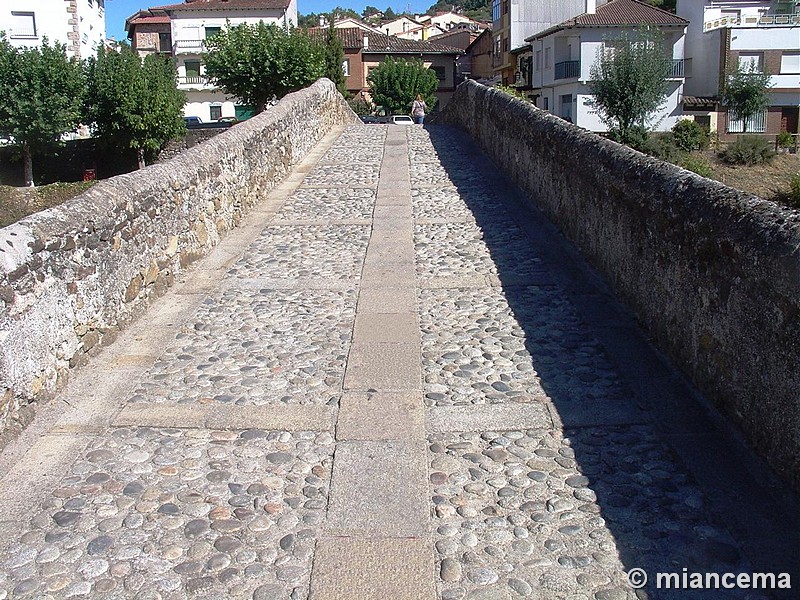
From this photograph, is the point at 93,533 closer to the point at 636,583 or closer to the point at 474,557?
the point at 474,557

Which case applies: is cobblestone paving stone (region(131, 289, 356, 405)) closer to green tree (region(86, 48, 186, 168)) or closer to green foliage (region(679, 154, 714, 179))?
green foliage (region(679, 154, 714, 179))

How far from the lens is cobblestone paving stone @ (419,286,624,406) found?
5.07m

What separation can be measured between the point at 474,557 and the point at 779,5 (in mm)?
51596

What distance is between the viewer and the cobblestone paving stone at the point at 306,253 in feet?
26.0

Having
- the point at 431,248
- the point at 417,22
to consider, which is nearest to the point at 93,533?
the point at 431,248

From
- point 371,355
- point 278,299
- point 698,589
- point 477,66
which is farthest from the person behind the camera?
point 477,66

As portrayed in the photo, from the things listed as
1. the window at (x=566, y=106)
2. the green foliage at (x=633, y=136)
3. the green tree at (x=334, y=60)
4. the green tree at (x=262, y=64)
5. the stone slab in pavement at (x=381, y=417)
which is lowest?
the stone slab in pavement at (x=381, y=417)

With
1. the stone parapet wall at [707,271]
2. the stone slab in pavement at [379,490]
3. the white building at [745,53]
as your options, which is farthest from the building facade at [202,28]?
the stone slab in pavement at [379,490]

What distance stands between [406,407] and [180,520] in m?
1.60

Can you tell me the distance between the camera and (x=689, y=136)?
38812 mm

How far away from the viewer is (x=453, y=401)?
4934mm

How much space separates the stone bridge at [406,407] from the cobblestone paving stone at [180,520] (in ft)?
0.04

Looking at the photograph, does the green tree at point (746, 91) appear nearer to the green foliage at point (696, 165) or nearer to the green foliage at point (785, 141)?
the green foliage at point (785, 141)

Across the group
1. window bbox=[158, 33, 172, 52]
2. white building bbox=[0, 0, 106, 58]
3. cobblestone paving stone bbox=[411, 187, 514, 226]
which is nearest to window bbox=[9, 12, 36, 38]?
white building bbox=[0, 0, 106, 58]
